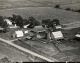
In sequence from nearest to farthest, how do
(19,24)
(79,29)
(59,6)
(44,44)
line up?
(44,44) < (79,29) < (19,24) < (59,6)

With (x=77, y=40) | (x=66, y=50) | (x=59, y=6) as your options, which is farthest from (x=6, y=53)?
(x=59, y=6)

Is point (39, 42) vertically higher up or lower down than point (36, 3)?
lower down

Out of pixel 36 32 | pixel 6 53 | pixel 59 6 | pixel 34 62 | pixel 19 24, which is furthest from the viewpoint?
pixel 59 6

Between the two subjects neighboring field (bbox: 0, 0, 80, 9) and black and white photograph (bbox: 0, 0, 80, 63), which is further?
neighboring field (bbox: 0, 0, 80, 9)

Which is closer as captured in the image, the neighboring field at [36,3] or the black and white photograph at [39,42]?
the black and white photograph at [39,42]

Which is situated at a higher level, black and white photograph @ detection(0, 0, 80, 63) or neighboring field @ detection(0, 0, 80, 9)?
neighboring field @ detection(0, 0, 80, 9)

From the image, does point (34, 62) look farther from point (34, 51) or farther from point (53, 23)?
point (53, 23)

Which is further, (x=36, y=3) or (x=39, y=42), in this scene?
(x=36, y=3)

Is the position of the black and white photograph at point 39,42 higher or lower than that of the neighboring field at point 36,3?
lower

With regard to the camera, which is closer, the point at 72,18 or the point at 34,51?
the point at 34,51

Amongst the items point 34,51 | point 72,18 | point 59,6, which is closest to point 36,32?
point 34,51
